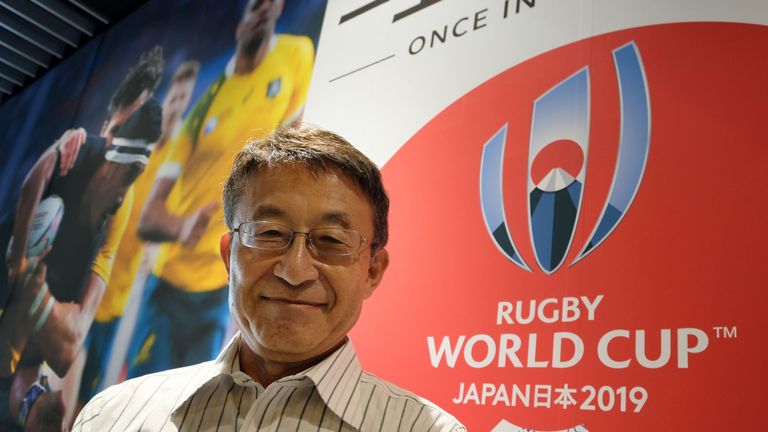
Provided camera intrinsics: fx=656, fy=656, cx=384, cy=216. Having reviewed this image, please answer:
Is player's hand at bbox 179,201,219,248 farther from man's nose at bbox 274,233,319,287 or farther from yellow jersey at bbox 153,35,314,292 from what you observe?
man's nose at bbox 274,233,319,287

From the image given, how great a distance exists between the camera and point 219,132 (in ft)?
9.55

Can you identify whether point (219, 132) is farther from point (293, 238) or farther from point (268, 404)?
point (268, 404)

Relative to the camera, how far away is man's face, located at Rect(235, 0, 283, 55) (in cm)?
297

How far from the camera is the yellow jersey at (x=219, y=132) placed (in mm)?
2592

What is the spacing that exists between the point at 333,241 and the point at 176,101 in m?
2.36

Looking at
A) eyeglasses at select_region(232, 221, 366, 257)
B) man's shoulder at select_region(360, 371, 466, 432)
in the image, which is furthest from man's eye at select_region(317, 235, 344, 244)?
man's shoulder at select_region(360, 371, 466, 432)

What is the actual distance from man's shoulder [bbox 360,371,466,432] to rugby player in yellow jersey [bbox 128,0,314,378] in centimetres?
121

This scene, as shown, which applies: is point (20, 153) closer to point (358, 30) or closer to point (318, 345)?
point (358, 30)

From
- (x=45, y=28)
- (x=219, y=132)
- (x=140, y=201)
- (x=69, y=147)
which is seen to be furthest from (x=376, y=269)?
(x=45, y=28)

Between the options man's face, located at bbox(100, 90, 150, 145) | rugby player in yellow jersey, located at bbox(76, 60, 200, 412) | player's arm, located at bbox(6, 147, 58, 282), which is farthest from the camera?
player's arm, located at bbox(6, 147, 58, 282)

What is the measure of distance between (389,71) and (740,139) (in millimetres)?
1188

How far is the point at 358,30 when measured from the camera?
2.50 metres

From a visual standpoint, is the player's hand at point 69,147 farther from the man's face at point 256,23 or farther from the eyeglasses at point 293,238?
the eyeglasses at point 293,238

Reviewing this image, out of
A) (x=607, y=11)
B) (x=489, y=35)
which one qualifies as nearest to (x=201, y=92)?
(x=489, y=35)
